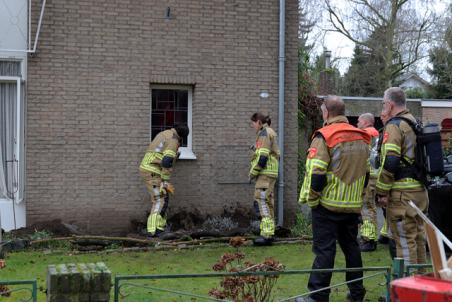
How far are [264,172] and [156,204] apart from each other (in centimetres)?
182

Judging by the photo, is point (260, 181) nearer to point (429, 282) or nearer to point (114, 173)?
point (114, 173)

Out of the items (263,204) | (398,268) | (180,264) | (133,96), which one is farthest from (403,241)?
(133,96)

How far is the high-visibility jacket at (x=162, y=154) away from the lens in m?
10.3

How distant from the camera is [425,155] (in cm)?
651

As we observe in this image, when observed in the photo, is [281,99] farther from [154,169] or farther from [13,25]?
[13,25]

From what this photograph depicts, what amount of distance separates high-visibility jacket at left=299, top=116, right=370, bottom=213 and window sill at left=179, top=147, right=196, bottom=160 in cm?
543

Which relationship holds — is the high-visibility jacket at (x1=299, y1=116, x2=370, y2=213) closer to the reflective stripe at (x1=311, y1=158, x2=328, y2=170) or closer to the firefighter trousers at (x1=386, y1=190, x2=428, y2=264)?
the reflective stripe at (x1=311, y1=158, x2=328, y2=170)

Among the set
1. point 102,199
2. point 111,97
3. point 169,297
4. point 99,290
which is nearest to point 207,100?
point 111,97

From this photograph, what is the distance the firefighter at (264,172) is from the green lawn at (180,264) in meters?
0.28

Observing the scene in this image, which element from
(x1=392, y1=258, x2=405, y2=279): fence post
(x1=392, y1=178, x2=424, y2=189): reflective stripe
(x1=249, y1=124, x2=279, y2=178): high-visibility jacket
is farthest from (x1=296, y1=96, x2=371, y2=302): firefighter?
(x1=249, y1=124, x2=279, y2=178): high-visibility jacket

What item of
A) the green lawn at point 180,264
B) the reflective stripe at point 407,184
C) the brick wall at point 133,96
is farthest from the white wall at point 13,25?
the reflective stripe at point 407,184

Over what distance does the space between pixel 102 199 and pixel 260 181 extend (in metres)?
2.82

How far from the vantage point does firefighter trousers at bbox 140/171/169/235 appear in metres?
10.5

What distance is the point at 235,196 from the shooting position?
11.7 meters
